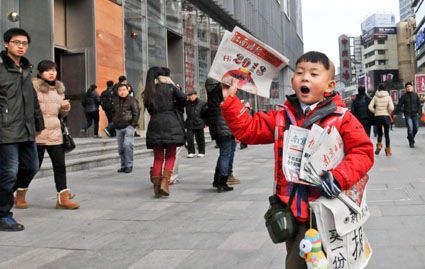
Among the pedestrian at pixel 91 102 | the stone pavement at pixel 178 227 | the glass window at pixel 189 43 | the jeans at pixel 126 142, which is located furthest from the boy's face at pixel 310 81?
the glass window at pixel 189 43

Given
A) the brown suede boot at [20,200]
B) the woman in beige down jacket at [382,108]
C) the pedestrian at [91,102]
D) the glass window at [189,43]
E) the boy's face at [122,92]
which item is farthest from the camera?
the glass window at [189,43]

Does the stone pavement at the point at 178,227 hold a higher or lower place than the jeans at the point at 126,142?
lower

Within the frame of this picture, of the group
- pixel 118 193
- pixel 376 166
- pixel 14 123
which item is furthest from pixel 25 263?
pixel 376 166

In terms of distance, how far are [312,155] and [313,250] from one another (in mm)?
408

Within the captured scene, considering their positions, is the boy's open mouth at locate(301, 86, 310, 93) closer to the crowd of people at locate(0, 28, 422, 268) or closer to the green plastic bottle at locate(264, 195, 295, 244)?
the crowd of people at locate(0, 28, 422, 268)

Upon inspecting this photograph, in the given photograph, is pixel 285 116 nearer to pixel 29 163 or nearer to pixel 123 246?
pixel 123 246

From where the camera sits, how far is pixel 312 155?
6.96ft

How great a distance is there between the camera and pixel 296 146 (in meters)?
2.19

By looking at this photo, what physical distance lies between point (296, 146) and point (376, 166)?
7.70 m

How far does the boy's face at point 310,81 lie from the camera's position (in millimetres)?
2316

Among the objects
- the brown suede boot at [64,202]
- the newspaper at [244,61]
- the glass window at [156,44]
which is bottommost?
the brown suede boot at [64,202]

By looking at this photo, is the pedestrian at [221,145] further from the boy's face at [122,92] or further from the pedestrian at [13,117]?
the pedestrian at [13,117]

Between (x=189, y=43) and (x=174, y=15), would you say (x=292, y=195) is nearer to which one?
(x=174, y=15)

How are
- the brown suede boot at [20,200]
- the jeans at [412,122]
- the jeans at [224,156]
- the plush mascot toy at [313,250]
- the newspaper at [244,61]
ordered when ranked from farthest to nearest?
1. the jeans at [412,122]
2. the jeans at [224,156]
3. the brown suede boot at [20,200]
4. the newspaper at [244,61]
5. the plush mascot toy at [313,250]
